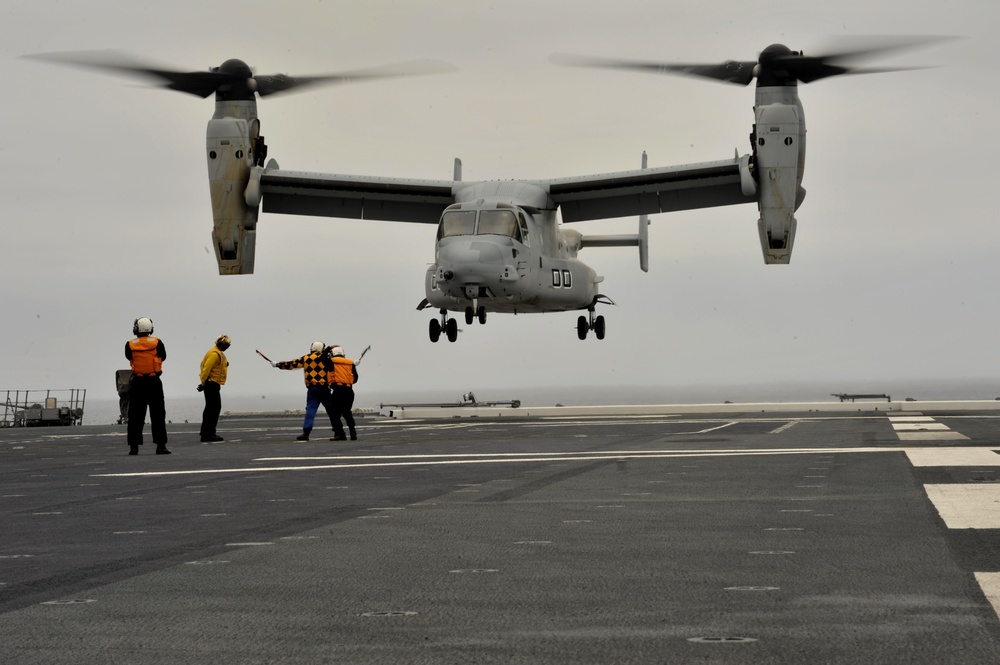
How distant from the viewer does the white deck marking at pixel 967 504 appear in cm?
846

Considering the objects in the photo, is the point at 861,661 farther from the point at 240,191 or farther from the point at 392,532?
the point at 240,191

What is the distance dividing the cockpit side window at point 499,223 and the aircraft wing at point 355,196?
20.2 ft

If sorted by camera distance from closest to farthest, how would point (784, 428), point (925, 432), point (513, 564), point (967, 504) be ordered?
point (513, 564), point (967, 504), point (925, 432), point (784, 428)

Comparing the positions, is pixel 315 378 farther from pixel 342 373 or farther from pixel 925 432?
pixel 925 432

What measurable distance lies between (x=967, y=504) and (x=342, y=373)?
16.3 metres

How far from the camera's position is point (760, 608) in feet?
18.1

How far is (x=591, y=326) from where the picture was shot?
49062 millimetres

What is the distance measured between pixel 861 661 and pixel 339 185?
132ft

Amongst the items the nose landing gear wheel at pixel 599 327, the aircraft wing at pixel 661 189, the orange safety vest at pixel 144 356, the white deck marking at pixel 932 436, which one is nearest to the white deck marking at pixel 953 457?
the white deck marking at pixel 932 436

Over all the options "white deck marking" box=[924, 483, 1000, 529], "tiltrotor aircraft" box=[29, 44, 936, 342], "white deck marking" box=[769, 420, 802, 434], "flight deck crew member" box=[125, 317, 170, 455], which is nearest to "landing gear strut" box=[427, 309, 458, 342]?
"tiltrotor aircraft" box=[29, 44, 936, 342]

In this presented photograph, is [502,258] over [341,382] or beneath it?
over

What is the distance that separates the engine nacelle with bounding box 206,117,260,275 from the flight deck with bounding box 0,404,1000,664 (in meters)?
26.3

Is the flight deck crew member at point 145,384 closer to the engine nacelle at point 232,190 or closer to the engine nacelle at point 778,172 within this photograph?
the engine nacelle at point 232,190

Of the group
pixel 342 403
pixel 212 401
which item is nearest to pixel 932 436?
Answer: pixel 342 403
